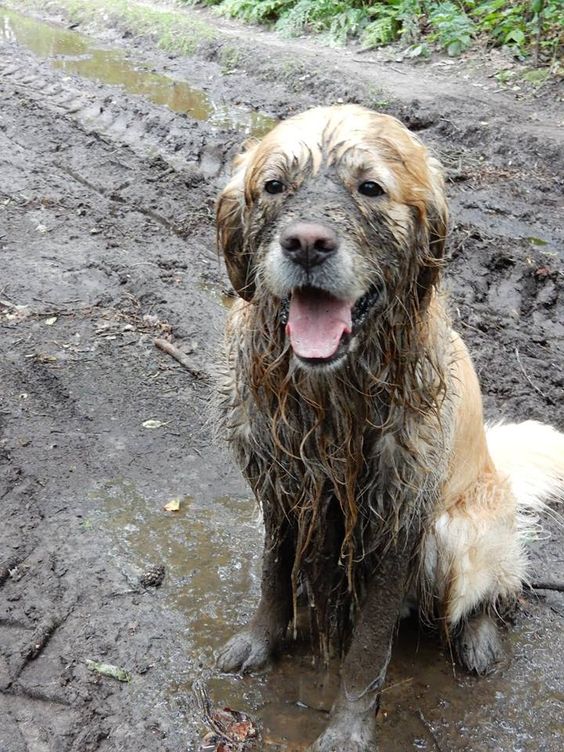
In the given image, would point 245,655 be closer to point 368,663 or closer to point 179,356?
point 368,663

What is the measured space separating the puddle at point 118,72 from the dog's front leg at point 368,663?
326 inches

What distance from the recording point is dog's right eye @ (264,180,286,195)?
2764mm

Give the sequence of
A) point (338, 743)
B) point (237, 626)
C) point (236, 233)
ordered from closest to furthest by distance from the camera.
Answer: point (236, 233) < point (338, 743) < point (237, 626)

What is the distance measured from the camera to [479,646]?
376 cm

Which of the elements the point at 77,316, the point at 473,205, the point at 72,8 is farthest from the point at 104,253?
the point at 72,8

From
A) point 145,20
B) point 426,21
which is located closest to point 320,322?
point 426,21

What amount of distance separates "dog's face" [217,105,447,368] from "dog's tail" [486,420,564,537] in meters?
1.62

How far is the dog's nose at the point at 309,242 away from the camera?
2529 mm

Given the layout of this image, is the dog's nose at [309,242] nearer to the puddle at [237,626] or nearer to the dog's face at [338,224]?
the dog's face at [338,224]

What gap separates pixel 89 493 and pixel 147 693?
4.48 ft

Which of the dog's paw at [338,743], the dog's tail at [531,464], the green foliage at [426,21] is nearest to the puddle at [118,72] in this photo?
the green foliage at [426,21]

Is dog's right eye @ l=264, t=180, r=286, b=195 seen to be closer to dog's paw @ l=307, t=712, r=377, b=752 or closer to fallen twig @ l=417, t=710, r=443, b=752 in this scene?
dog's paw @ l=307, t=712, r=377, b=752

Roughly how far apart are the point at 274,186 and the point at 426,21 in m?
13.0

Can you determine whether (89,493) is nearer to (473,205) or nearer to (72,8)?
(473,205)
